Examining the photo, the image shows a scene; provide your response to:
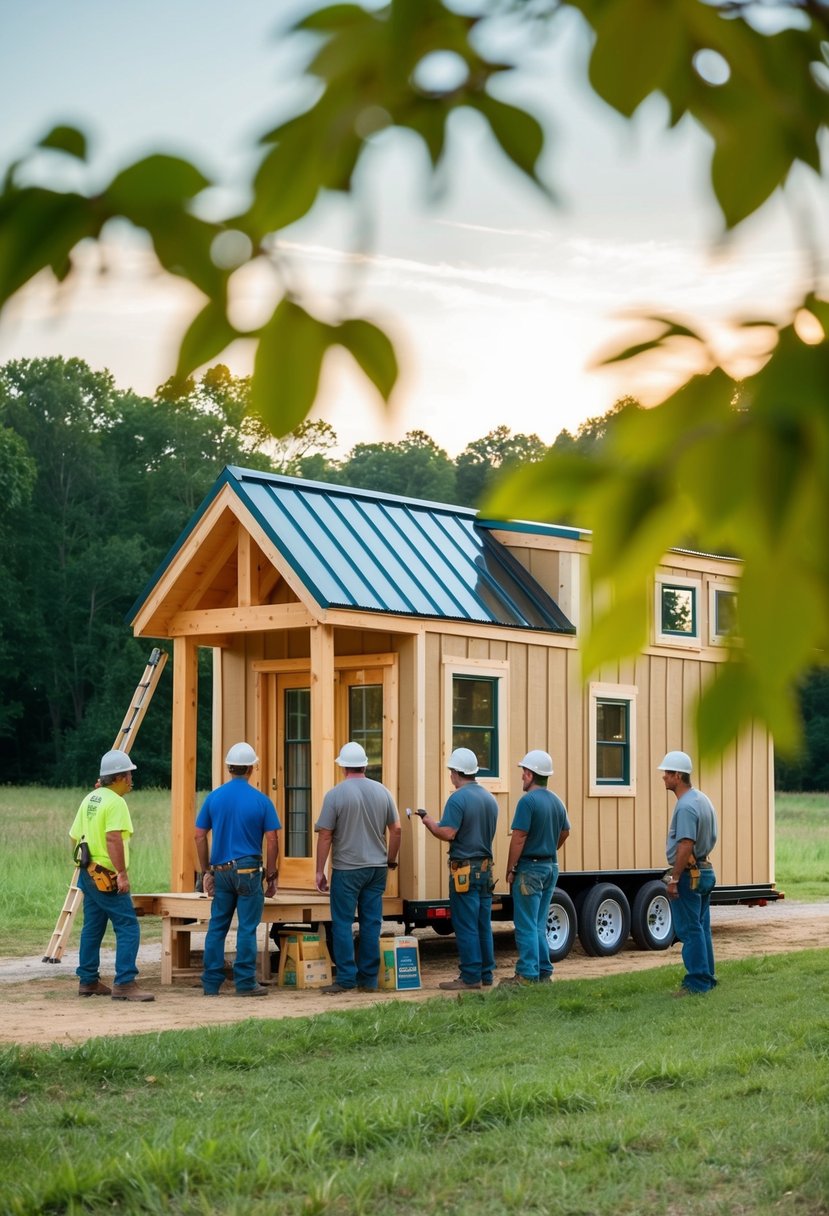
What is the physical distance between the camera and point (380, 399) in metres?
1.60

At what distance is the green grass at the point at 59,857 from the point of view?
781 inches

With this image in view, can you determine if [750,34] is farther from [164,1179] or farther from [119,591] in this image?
[119,591]

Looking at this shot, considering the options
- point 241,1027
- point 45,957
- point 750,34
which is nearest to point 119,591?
point 45,957

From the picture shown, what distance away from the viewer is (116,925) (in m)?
13.1

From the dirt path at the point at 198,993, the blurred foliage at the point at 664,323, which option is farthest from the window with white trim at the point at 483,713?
the blurred foliage at the point at 664,323

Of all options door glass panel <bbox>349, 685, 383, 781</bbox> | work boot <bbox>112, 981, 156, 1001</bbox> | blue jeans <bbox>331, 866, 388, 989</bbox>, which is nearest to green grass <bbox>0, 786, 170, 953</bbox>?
work boot <bbox>112, 981, 156, 1001</bbox>

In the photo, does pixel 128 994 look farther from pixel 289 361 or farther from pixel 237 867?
pixel 289 361

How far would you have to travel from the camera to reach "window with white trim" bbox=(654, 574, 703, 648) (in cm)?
1809

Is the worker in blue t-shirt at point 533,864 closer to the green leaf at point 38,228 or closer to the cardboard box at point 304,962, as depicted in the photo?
the cardboard box at point 304,962

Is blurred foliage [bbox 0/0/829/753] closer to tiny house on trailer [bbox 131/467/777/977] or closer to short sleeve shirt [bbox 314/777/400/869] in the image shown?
short sleeve shirt [bbox 314/777/400/869]

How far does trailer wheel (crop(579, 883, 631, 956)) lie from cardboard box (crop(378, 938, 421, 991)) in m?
2.99

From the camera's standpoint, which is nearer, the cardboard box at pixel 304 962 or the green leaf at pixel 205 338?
the green leaf at pixel 205 338

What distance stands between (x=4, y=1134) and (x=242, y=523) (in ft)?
28.5

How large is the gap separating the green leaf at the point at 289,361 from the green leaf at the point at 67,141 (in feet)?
0.79
